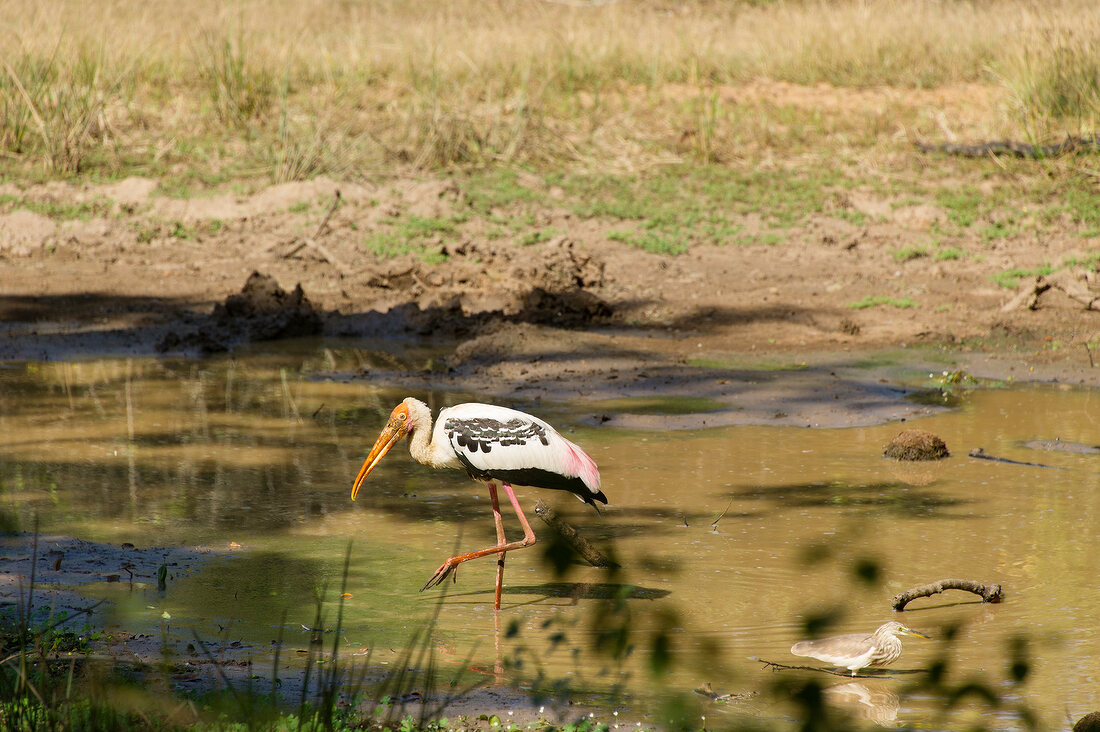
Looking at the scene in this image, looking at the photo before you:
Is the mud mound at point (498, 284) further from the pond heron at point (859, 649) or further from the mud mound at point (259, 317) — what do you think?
the pond heron at point (859, 649)

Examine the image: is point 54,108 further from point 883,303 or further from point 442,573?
point 442,573

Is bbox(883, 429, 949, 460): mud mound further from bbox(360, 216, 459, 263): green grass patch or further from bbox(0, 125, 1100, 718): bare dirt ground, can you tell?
bbox(360, 216, 459, 263): green grass patch

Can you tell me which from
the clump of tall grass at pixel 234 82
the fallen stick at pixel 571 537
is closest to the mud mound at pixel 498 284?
the clump of tall grass at pixel 234 82

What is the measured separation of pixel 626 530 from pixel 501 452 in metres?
0.99

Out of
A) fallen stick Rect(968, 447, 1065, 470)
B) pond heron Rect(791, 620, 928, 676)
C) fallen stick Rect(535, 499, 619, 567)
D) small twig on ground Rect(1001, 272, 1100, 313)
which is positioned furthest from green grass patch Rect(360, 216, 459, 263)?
pond heron Rect(791, 620, 928, 676)

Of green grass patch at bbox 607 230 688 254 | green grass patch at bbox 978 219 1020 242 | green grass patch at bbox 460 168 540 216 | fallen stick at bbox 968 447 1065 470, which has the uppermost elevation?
green grass patch at bbox 460 168 540 216

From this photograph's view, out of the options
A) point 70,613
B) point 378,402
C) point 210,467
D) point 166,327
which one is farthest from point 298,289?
point 70,613

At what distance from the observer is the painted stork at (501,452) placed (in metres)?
4.99

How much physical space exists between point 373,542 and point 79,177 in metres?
9.04

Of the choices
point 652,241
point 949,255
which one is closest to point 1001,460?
point 949,255

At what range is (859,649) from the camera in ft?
13.0

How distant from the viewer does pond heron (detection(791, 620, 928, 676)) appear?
155 inches

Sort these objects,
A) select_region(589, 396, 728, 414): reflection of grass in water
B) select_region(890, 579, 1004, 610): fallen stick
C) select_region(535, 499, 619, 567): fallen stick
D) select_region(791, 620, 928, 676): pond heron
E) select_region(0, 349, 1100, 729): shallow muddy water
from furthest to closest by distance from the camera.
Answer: select_region(589, 396, 728, 414): reflection of grass in water → select_region(535, 499, 619, 567): fallen stick → select_region(890, 579, 1004, 610): fallen stick → select_region(0, 349, 1100, 729): shallow muddy water → select_region(791, 620, 928, 676): pond heron

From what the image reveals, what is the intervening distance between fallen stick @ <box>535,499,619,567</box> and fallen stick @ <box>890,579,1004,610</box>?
3.69 ft
